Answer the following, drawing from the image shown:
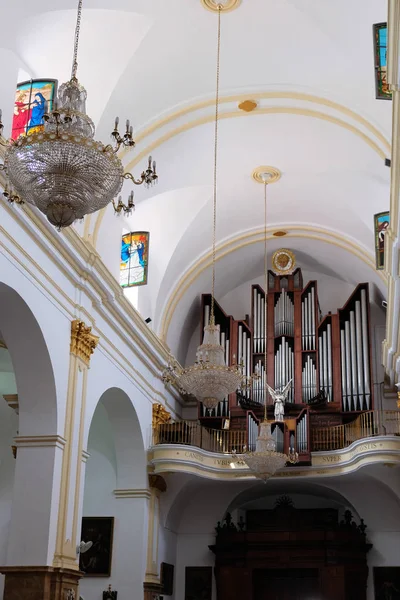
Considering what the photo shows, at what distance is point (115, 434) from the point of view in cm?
1678

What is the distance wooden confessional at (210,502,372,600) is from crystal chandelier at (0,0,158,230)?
13.1 m

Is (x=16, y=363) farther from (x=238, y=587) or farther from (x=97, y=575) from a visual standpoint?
(x=238, y=587)

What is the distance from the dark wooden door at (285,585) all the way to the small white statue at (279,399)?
4055 millimetres

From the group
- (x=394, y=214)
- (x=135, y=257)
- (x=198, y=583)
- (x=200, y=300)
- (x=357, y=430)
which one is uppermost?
(x=200, y=300)

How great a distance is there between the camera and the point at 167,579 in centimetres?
1811

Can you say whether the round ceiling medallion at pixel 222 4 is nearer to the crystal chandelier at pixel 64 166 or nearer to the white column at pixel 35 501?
the crystal chandelier at pixel 64 166

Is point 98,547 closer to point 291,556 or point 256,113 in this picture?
point 291,556

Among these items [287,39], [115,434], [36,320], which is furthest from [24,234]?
[115,434]

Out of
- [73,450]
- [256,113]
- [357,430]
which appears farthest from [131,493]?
[256,113]

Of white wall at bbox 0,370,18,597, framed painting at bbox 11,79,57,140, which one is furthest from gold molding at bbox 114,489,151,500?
framed painting at bbox 11,79,57,140

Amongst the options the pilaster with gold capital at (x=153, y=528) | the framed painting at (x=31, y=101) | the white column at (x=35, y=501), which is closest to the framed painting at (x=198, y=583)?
the pilaster with gold capital at (x=153, y=528)

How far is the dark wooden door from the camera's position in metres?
19.0

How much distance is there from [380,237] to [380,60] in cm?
554

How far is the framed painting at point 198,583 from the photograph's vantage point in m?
18.7
